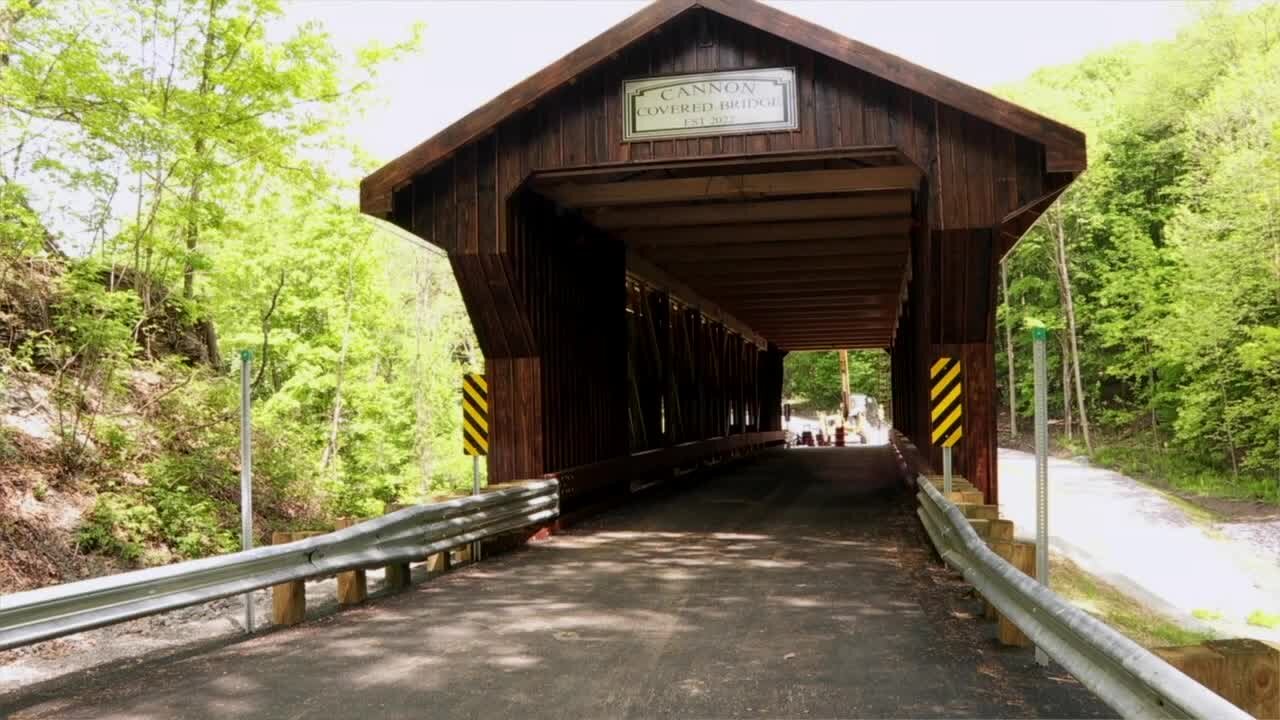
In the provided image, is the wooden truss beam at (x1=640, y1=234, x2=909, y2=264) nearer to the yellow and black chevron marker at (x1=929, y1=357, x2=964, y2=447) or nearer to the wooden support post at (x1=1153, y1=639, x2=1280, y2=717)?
the yellow and black chevron marker at (x1=929, y1=357, x2=964, y2=447)

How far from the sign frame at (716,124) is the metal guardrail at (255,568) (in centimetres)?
346

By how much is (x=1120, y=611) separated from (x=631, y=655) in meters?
9.93

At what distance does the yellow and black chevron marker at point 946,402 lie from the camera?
26.5 feet

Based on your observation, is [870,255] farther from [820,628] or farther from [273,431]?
[820,628]

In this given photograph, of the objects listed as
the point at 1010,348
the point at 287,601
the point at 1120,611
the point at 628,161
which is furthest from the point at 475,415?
the point at 1010,348

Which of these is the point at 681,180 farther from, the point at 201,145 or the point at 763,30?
the point at 201,145

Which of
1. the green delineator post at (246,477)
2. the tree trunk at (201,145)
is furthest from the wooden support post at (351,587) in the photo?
the tree trunk at (201,145)

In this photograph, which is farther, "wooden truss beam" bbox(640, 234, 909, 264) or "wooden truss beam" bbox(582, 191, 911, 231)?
"wooden truss beam" bbox(640, 234, 909, 264)

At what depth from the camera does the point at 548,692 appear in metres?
4.34

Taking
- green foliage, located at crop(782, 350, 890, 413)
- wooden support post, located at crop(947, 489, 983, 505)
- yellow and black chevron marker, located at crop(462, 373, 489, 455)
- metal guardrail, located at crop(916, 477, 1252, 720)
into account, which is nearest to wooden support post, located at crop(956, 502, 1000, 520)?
metal guardrail, located at crop(916, 477, 1252, 720)

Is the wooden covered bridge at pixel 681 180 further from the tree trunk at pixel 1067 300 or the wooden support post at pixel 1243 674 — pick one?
the tree trunk at pixel 1067 300

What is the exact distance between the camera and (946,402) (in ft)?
27.3

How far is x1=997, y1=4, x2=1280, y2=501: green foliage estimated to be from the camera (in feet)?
78.3

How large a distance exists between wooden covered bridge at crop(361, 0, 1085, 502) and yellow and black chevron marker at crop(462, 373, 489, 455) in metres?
0.78
